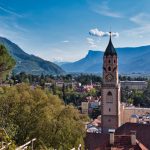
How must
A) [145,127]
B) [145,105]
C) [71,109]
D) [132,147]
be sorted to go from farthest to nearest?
[145,105], [145,127], [71,109], [132,147]

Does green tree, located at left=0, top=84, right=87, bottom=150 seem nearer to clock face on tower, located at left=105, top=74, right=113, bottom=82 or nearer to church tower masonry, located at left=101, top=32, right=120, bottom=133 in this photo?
church tower masonry, located at left=101, top=32, right=120, bottom=133

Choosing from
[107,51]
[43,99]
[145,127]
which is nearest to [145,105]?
[107,51]

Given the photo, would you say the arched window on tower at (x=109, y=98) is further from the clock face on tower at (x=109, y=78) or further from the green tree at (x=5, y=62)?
the green tree at (x=5, y=62)

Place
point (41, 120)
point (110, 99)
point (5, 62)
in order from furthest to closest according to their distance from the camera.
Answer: point (110, 99), point (5, 62), point (41, 120)

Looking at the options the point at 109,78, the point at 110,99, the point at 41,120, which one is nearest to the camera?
the point at 41,120

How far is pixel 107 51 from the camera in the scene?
3891 cm

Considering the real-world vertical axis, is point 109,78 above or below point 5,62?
below

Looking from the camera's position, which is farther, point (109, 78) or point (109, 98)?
point (109, 78)

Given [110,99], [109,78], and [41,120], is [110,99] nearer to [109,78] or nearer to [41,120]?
[109,78]

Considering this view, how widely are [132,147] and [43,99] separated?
22.7ft

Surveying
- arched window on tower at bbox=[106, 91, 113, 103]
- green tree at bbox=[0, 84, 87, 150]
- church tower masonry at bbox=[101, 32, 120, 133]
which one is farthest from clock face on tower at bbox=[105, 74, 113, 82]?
green tree at bbox=[0, 84, 87, 150]

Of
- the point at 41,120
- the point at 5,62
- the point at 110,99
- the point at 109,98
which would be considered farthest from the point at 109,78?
the point at 41,120

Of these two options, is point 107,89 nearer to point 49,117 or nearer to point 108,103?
point 108,103

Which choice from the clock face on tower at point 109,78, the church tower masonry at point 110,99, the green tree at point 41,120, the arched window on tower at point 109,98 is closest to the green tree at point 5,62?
the green tree at point 41,120
